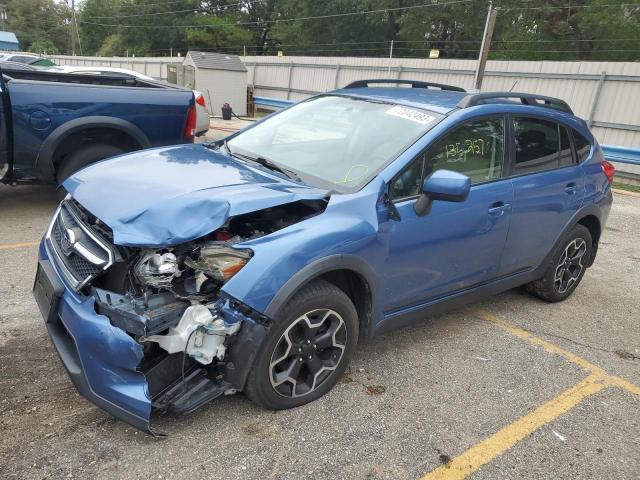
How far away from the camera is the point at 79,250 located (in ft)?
8.58

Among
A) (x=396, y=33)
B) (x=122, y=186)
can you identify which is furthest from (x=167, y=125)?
(x=396, y=33)

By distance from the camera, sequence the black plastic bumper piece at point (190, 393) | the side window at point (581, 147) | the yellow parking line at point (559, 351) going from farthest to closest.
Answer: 1. the side window at point (581, 147)
2. the yellow parking line at point (559, 351)
3. the black plastic bumper piece at point (190, 393)

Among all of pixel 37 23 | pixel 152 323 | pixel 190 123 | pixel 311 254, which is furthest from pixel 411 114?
pixel 37 23

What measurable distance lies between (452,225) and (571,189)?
5.01 ft

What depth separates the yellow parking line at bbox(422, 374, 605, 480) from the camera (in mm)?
2521

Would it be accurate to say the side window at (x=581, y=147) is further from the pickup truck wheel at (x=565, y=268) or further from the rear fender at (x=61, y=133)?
the rear fender at (x=61, y=133)

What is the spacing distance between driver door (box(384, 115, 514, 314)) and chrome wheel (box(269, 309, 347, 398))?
1.40 ft

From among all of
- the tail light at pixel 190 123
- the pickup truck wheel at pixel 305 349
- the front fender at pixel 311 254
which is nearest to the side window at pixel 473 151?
the front fender at pixel 311 254

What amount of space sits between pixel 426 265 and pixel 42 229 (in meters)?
4.24

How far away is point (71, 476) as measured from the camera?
225cm

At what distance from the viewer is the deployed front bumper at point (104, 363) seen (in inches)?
89.7

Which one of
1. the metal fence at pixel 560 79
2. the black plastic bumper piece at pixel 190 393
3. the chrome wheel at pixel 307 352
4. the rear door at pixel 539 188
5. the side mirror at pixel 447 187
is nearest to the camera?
the black plastic bumper piece at pixel 190 393

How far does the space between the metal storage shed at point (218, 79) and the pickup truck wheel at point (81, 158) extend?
15.7 metres

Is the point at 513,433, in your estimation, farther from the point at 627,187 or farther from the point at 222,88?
the point at 222,88
